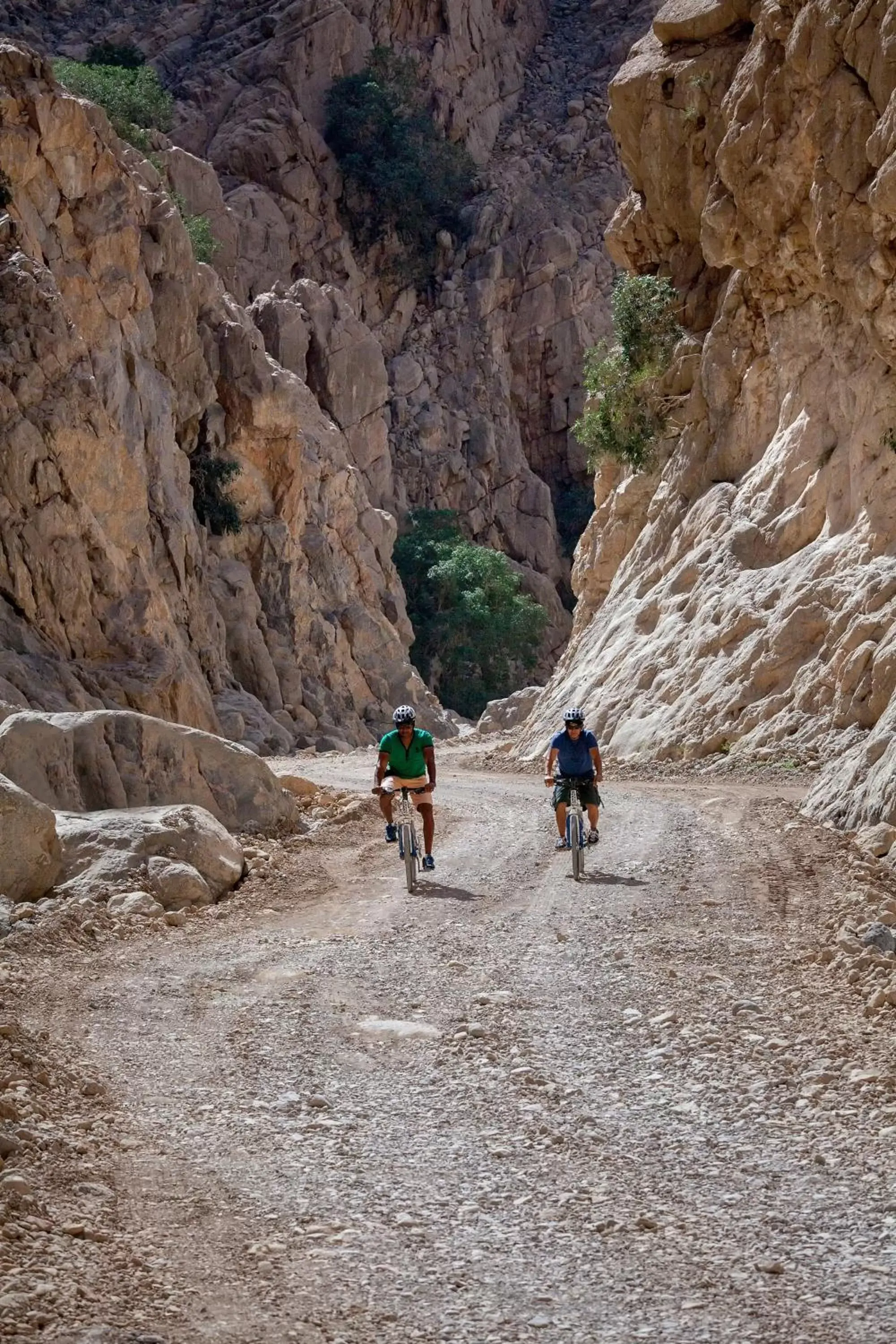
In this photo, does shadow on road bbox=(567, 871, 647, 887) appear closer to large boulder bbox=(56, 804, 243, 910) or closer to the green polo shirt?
the green polo shirt

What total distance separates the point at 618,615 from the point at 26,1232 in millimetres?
25744

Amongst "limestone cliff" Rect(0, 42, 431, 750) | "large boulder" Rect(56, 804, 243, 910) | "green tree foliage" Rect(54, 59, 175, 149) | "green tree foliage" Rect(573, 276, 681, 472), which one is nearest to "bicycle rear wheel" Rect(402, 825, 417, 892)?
"large boulder" Rect(56, 804, 243, 910)

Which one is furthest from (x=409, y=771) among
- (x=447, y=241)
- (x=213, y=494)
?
(x=447, y=241)

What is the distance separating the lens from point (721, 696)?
23.2m

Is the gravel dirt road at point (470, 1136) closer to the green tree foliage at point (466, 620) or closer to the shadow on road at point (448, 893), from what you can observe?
the shadow on road at point (448, 893)

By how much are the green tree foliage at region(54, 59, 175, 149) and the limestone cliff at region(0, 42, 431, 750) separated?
8.91m

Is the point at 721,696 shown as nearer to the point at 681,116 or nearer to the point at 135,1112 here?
the point at 681,116

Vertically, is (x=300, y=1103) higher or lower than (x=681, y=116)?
lower

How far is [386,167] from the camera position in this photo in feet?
222

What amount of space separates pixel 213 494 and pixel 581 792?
31.2 meters

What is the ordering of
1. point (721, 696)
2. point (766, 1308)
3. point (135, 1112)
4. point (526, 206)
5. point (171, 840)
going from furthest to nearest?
1. point (526, 206)
2. point (721, 696)
3. point (171, 840)
4. point (135, 1112)
5. point (766, 1308)

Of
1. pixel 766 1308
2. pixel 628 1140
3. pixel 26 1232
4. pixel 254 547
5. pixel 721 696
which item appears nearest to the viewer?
pixel 766 1308

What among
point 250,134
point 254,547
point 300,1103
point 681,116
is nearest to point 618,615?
point 681,116

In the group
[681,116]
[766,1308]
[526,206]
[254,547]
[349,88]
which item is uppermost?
[349,88]
